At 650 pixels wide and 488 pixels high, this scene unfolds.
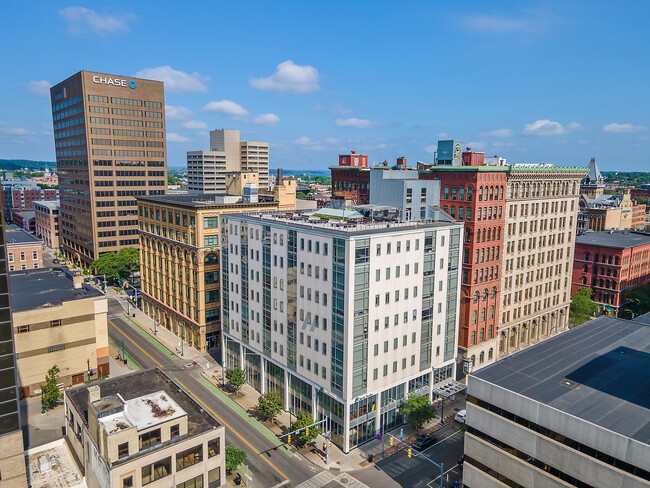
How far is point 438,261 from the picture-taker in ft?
233

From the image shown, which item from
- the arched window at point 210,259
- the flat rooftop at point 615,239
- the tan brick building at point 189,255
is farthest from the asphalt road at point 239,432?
the flat rooftop at point 615,239

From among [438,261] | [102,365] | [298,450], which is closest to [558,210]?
[438,261]

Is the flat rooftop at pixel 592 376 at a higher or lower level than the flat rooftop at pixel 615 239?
lower

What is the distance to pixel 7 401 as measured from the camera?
47.1 metres

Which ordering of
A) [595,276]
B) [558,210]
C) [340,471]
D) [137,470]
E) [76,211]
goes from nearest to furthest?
[137,470] → [340,471] → [558,210] → [595,276] → [76,211]

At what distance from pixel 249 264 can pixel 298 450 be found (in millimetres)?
30663

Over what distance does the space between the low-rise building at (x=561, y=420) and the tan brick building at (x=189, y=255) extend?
63.8 metres

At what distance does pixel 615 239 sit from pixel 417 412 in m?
105

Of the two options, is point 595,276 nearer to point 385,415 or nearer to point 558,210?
point 558,210

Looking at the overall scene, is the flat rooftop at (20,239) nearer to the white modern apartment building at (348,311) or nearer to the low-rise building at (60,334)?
the low-rise building at (60,334)

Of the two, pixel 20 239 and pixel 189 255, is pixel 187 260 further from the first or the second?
pixel 20 239

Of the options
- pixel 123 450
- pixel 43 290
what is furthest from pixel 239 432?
pixel 43 290

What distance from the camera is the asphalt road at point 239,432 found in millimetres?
58906

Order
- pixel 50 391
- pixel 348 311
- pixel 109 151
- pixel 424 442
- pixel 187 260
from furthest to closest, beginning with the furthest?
pixel 109 151
pixel 187 260
pixel 50 391
pixel 424 442
pixel 348 311
